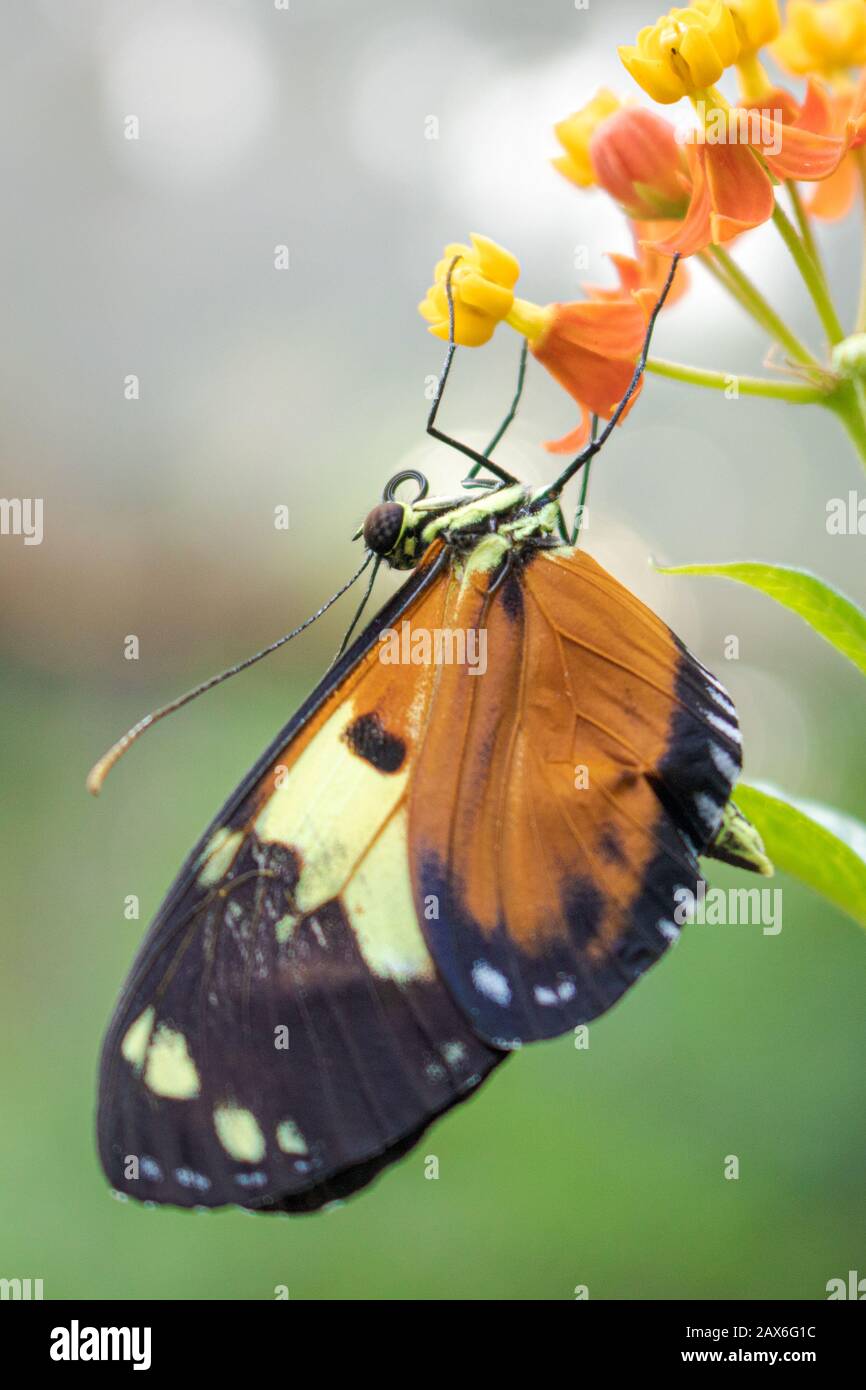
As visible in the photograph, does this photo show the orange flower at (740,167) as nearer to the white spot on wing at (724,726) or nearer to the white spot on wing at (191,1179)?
the white spot on wing at (724,726)

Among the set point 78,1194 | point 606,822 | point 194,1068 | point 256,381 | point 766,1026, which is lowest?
point 78,1194

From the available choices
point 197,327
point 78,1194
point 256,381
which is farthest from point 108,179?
point 78,1194

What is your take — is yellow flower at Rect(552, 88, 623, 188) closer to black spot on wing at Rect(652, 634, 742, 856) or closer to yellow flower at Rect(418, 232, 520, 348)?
yellow flower at Rect(418, 232, 520, 348)

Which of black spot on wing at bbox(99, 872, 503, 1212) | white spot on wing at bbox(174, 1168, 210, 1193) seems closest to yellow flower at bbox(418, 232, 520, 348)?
black spot on wing at bbox(99, 872, 503, 1212)

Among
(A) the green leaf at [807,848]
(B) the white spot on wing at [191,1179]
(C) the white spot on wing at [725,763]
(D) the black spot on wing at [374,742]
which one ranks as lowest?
(B) the white spot on wing at [191,1179]

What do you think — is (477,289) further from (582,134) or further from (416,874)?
(416,874)

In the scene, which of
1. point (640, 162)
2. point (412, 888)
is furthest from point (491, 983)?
point (640, 162)

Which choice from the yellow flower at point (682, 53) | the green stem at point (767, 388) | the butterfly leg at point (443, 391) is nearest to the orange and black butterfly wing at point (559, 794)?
the butterfly leg at point (443, 391)

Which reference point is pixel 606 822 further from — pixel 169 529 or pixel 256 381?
pixel 256 381
